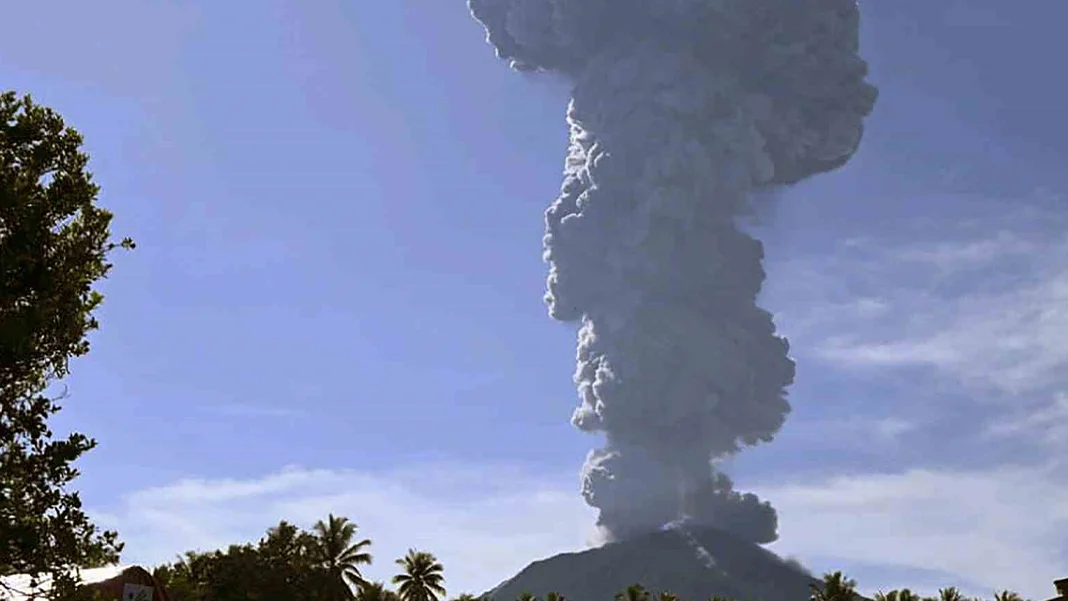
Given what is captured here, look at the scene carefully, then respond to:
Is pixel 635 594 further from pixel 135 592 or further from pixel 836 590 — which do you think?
pixel 135 592

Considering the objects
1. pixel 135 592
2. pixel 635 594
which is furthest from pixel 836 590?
pixel 135 592

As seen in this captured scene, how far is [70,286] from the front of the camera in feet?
58.8

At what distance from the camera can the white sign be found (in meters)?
46.2

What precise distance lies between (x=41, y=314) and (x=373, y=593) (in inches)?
2393

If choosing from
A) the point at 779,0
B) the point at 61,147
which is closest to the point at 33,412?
the point at 61,147

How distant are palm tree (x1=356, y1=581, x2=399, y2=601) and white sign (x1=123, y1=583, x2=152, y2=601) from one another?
91.1ft

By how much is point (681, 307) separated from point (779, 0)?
124 feet

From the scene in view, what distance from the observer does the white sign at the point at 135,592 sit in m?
46.2

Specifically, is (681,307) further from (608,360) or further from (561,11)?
(561,11)

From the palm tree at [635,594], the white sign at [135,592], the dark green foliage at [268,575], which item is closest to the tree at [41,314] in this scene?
the white sign at [135,592]

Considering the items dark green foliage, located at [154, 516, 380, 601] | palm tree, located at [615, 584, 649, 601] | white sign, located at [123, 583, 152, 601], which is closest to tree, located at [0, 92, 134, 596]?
white sign, located at [123, 583, 152, 601]

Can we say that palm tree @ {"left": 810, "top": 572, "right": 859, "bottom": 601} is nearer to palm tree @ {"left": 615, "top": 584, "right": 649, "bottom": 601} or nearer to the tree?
palm tree @ {"left": 615, "top": 584, "right": 649, "bottom": 601}

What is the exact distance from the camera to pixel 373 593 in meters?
74.4

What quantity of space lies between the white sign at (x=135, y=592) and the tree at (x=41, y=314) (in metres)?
30.6
